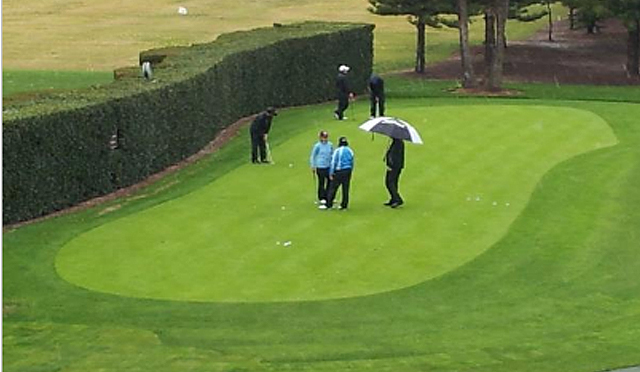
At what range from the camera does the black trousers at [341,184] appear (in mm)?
23891

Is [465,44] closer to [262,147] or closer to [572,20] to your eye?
[262,147]

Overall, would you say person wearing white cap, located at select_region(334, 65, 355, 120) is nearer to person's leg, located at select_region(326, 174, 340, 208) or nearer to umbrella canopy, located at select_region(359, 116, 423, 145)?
umbrella canopy, located at select_region(359, 116, 423, 145)

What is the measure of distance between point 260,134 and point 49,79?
832 inches

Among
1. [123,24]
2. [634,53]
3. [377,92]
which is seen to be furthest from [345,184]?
[123,24]

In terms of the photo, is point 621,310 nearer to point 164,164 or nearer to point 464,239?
point 464,239

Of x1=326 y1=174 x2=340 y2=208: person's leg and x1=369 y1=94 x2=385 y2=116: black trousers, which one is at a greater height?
x1=326 y1=174 x2=340 y2=208: person's leg

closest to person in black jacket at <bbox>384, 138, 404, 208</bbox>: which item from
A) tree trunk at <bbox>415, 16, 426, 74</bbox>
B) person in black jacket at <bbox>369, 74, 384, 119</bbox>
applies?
person in black jacket at <bbox>369, 74, 384, 119</bbox>

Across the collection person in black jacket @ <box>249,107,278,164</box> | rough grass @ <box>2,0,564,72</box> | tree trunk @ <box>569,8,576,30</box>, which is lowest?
tree trunk @ <box>569,8,576,30</box>

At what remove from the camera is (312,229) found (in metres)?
22.7

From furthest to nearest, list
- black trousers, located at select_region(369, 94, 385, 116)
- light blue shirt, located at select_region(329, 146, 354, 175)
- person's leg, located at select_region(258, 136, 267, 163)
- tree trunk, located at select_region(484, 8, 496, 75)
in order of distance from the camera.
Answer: tree trunk, located at select_region(484, 8, 496, 75), black trousers, located at select_region(369, 94, 385, 116), person's leg, located at select_region(258, 136, 267, 163), light blue shirt, located at select_region(329, 146, 354, 175)

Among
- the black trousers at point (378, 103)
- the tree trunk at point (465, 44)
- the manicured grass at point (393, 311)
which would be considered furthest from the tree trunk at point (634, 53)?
the manicured grass at point (393, 311)

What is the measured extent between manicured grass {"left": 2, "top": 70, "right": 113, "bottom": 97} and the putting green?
15.5 metres

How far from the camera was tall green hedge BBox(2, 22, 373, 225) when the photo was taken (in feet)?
77.4

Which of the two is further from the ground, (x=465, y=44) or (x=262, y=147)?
(x=262, y=147)
